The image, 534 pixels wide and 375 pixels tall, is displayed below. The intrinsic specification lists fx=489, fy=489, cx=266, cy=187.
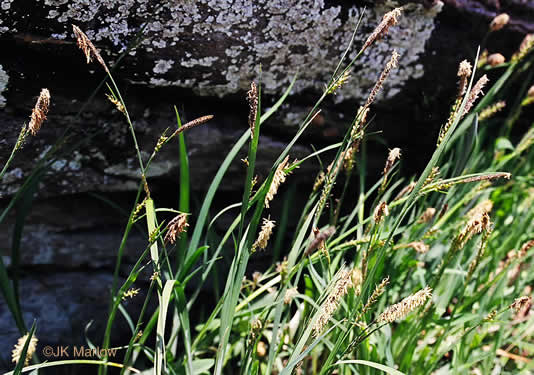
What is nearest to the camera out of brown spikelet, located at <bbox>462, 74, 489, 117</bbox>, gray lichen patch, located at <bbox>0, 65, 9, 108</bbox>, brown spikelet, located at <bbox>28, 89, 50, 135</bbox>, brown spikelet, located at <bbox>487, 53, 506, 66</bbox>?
brown spikelet, located at <bbox>28, 89, 50, 135</bbox>

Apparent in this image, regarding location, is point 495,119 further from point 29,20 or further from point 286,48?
point 29,20

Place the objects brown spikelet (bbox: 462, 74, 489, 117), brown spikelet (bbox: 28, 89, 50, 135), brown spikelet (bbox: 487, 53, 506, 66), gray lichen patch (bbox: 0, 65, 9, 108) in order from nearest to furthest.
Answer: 1. brown spikelet (bbox: 28, 89, 50, 135)
2. brown spikelet (bbox: 462, 74, 489, 117)
3. gray lichen patch (bbox: 0, 65, 9, 108)
4. brown spikelet (bbox: 487, 53, 506, 66)

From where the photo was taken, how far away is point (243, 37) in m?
1.36

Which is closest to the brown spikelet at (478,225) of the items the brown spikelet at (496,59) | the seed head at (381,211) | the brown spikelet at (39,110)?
the seed head at (381,211)

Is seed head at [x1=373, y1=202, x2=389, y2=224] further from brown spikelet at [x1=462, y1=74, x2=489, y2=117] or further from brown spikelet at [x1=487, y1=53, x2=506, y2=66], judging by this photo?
brown spikelet at [x1=487, y1=53, x2=506, y2=66]

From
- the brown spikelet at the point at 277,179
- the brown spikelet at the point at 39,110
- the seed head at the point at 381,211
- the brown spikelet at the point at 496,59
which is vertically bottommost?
the seed head at the point at 381,211

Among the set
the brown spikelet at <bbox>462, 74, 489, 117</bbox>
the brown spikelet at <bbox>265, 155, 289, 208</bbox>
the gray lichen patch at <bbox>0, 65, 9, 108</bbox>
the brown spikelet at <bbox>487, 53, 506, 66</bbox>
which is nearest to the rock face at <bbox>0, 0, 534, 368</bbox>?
the gray lichen patch at <bbox>0, 65, 9, 108</bbox>

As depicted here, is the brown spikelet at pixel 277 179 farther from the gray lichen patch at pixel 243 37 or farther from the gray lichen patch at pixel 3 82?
the gray lichen patch at pixel 3 82

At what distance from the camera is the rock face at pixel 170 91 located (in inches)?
49.0

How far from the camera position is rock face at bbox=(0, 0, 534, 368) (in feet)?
4.09

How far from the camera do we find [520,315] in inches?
58.9

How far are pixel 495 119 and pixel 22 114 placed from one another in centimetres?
169

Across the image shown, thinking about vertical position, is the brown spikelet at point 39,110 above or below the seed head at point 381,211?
above

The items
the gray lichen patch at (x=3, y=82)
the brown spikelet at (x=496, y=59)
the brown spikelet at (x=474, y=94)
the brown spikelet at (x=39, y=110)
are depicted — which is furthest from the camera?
the brown spikelet at (x=496, y=59)
